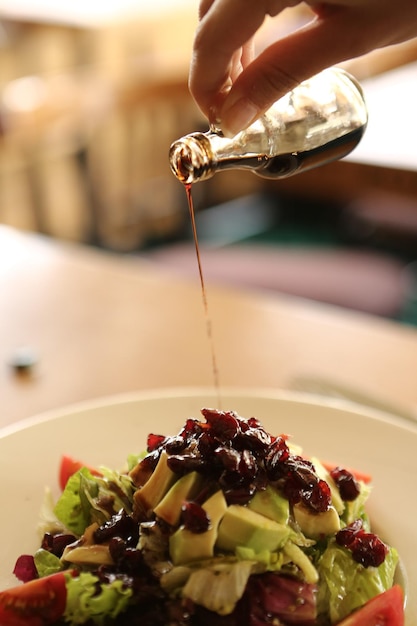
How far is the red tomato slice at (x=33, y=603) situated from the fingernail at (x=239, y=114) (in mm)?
621

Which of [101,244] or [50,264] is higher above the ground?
[101,244]

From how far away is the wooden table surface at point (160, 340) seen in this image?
167cm

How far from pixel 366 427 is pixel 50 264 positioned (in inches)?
49.5

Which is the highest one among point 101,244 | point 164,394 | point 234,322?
point 101,244

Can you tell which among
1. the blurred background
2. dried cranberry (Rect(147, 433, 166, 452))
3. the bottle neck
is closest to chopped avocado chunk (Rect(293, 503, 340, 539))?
dried cranberry (Rect(147, 433, 166, 452))

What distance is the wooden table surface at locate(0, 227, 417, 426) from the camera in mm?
1665

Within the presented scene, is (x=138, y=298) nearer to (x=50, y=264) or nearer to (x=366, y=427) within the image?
(x=50, y=264)

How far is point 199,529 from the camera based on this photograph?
97 cm

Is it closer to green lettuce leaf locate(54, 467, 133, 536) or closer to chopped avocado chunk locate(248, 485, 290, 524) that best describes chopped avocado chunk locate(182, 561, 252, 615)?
chopped avocado chunk locate(248, 485, 290, 524)

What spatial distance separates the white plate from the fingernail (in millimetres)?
621

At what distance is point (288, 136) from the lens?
1.11 m

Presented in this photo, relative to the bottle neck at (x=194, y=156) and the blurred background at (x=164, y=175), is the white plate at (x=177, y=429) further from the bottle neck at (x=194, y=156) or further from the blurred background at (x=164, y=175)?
the blurred background at (x=164, y=175)

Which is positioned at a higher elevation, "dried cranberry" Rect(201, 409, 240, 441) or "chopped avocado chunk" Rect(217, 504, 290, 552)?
"dried cranberry" Rect(201, 409, 240, 441)

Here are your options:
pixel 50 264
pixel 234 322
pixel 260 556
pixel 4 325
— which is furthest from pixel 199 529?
pixel 50 264
